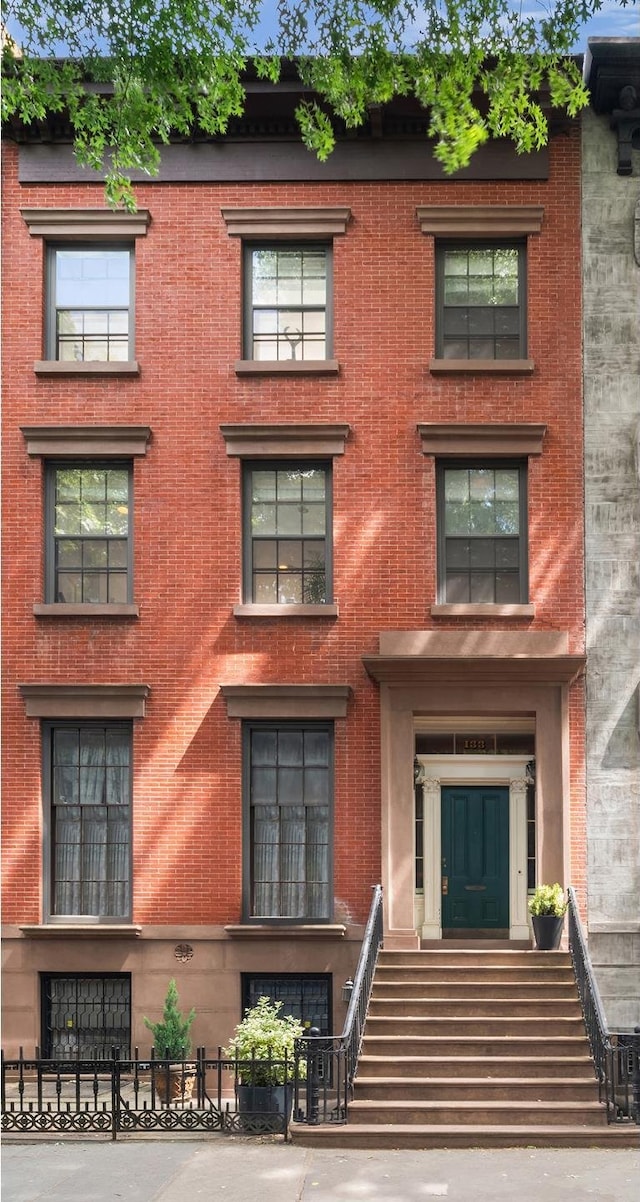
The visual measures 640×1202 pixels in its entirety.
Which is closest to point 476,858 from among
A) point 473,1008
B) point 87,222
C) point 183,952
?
point 473,1008

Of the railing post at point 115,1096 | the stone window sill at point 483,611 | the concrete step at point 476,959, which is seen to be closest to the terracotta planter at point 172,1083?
the railing post at point 115,1096

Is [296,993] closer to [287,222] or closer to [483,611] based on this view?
[483,611]

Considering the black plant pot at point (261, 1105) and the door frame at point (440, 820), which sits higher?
the door frame at point (440, 820)

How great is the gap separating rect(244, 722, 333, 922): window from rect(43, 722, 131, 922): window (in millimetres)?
1692

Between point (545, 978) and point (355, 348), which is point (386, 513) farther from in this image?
point (545, 978)

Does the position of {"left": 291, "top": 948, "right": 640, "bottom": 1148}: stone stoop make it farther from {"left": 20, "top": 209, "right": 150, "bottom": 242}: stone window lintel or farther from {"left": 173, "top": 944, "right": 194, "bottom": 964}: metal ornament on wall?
{"left": 20, "top": 209, "right": 150, "bottom": 242}: stone window lintel

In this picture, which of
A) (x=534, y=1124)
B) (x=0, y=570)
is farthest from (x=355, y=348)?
(x=534, y=1124)

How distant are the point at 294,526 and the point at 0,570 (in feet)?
13.3

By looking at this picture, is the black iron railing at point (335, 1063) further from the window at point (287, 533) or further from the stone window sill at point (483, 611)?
the window at point (287, 533)

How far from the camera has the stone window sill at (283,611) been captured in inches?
707

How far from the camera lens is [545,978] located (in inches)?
650

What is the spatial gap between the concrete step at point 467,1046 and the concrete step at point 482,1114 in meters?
0.93

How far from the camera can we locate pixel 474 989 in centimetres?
1636

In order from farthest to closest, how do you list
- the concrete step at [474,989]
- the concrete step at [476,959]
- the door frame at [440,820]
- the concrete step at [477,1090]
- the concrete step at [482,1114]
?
the door frame at [440,820] < the concrete step at [476,959] < the concrete step at [474,989] < the concrete step at [477,1090] < the concrete step at [482,1114]
